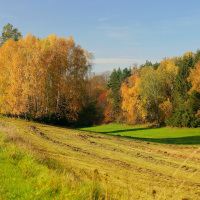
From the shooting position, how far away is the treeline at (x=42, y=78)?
3212cm

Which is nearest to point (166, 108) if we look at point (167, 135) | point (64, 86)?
point (167, 135)

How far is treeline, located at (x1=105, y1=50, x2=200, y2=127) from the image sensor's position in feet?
127

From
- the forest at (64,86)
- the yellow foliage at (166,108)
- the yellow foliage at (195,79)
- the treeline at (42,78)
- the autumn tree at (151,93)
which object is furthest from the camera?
the autumn tree at (151,93)

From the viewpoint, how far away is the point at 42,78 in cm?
3231

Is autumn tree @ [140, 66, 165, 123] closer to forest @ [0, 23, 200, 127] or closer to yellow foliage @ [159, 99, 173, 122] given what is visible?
forest @ [0, 23, 200, 127]

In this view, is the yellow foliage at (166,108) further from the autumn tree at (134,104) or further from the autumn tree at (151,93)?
the autumn tree at (134,104)

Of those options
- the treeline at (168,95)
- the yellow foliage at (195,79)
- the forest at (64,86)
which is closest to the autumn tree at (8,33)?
the forest at (64,86)

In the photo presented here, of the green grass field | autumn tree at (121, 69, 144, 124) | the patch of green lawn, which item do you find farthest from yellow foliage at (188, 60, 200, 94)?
the green grass field

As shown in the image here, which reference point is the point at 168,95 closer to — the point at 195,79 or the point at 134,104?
the point at 134,104

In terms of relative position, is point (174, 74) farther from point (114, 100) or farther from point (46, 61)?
point (46, 61)

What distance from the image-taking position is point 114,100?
200 feet

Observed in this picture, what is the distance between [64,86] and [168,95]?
87.3 feet

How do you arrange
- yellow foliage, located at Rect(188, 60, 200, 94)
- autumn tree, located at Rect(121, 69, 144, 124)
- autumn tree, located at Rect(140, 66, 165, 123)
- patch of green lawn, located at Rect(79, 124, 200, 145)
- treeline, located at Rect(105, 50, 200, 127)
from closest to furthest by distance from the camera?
patch of green lawn, located at Rect(79, 124, 200, 145)
yellow foliage, located at Rect(188, 60, 200, 94)
treeline, located at Rect(105, 50, 200, 127)
autumn tree, located at Rect(140, 66, 165, 123)
autumn tree, located at Rect(121, 69, 144, 124)

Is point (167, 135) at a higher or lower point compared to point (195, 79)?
lower
